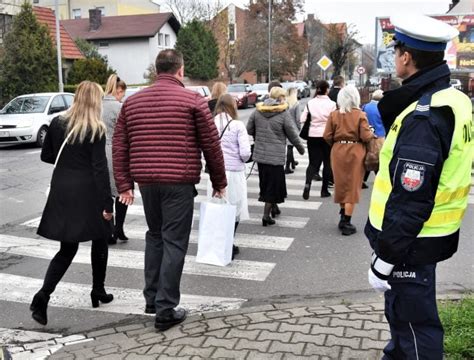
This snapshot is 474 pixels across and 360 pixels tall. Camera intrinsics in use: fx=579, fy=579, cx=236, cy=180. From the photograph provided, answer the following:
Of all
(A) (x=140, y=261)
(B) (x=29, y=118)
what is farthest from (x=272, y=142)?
(B) (x=29, y=118)

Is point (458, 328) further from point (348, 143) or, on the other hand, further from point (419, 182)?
point (348, 143)

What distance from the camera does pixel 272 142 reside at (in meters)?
7.52

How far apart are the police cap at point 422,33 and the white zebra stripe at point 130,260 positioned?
3470 mm

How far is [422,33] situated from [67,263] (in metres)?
3.38

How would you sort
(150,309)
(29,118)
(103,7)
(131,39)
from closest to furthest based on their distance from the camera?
(150,309) < (29,118) < (131,39) < (103,7)

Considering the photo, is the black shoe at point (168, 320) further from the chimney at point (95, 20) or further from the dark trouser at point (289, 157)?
the chimney at point (95, 20)

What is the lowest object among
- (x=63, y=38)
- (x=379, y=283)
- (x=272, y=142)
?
(x=379, y=283)

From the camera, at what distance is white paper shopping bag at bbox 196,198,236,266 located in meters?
5.48

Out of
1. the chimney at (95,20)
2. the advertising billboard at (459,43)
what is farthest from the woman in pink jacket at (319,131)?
the chimney at (95,20)

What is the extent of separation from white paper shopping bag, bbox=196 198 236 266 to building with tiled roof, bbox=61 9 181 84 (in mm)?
46109

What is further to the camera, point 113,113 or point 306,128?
point 306,128

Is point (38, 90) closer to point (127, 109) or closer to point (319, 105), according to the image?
point (319, 105)

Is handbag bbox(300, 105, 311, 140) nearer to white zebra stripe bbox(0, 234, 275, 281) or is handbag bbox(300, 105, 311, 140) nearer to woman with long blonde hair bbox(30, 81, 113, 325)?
white zebra stripe bbox(0, 234, 275, 281)

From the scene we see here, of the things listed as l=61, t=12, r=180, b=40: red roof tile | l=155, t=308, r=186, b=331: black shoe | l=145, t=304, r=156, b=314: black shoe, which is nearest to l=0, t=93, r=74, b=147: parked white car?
l=145, t=304, r=156, b=314: black shoe
